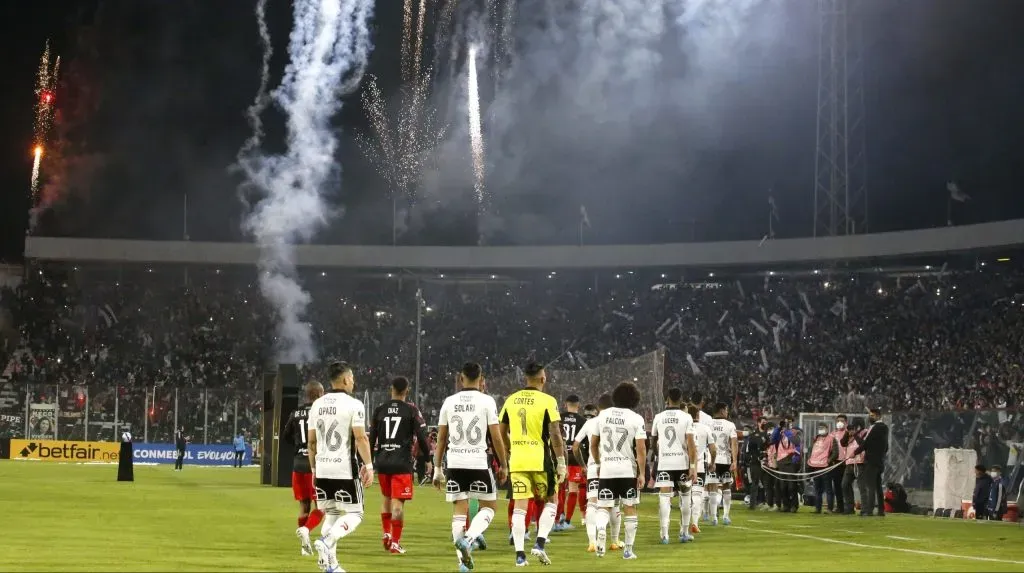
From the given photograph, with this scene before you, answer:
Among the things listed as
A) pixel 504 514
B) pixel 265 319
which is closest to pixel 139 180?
pixel 265 319

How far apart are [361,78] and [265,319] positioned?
16.8 meters

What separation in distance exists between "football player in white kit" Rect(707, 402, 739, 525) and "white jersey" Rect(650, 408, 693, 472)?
4.88m

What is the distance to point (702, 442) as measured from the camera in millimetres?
22422

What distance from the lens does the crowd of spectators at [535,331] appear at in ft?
169

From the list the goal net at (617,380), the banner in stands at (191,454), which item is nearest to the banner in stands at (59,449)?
the banner in stands at (191,454)

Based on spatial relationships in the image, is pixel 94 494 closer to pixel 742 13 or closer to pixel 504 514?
pixel 504 514

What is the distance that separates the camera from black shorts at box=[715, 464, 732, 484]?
984 inches

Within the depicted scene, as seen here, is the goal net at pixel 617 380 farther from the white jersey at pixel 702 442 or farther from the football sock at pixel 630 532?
the football sock at pixel 630 532

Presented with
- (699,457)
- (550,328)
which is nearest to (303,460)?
(699,457)

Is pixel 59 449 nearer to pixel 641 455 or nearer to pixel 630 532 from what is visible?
pixel 630 532

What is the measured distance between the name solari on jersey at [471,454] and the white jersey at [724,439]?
35.4 ft

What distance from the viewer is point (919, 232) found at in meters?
53.7

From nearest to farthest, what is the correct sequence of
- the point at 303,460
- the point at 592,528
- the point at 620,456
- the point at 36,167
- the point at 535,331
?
1. the point at 620,456
2. the point at 592,528
3. the point at 303,460
4. the point at 36,167
5. the point at 535,331

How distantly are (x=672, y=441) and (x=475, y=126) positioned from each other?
44.1 meters
